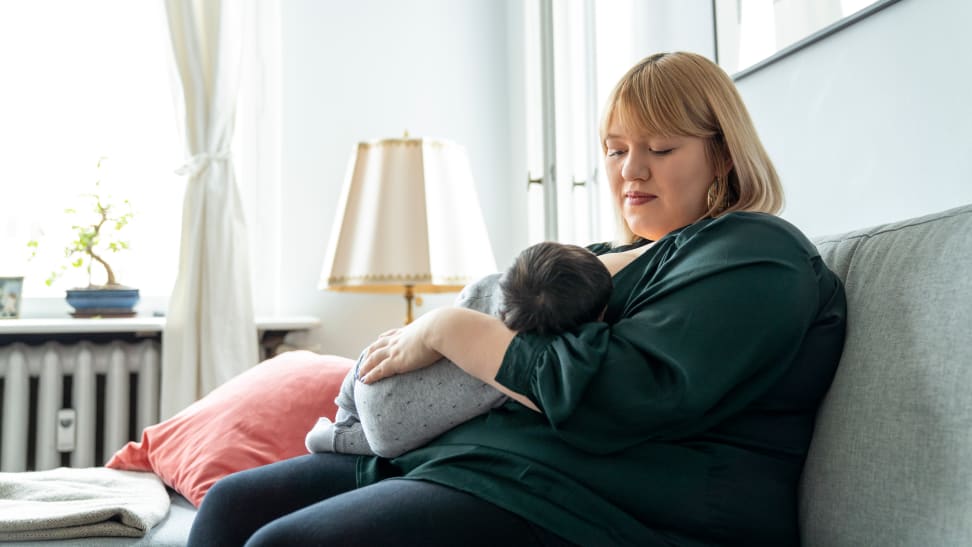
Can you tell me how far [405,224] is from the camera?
2436mm

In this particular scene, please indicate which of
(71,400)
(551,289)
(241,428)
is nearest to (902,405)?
(551,289)

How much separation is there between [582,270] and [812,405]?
34 cm

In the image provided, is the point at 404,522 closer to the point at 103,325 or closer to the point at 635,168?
the point at 635,168

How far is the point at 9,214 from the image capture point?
A: 9.05 feet

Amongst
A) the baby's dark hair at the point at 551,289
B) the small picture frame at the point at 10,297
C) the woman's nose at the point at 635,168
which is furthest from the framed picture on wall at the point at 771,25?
the small picture frame at the point at 10,297

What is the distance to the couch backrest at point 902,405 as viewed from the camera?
0.84 m

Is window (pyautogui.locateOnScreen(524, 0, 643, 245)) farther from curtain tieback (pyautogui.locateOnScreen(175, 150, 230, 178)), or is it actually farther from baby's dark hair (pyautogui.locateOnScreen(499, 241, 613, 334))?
baby's dark hair (pyautogui.locateOnScreen(499, 241, 613, 334))

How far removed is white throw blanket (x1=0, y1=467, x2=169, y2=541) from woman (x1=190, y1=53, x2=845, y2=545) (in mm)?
568

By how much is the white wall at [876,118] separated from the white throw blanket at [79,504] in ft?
4.32

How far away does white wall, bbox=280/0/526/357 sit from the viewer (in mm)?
2982

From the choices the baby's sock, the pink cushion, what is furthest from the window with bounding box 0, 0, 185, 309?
the baby's sock

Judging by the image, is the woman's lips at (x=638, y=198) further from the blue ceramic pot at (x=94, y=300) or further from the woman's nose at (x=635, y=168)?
the blue ceramic pot at (x=94, y=300)

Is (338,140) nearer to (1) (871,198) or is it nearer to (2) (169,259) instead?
(2) (169,259)

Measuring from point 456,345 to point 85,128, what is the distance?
8.23 ft
